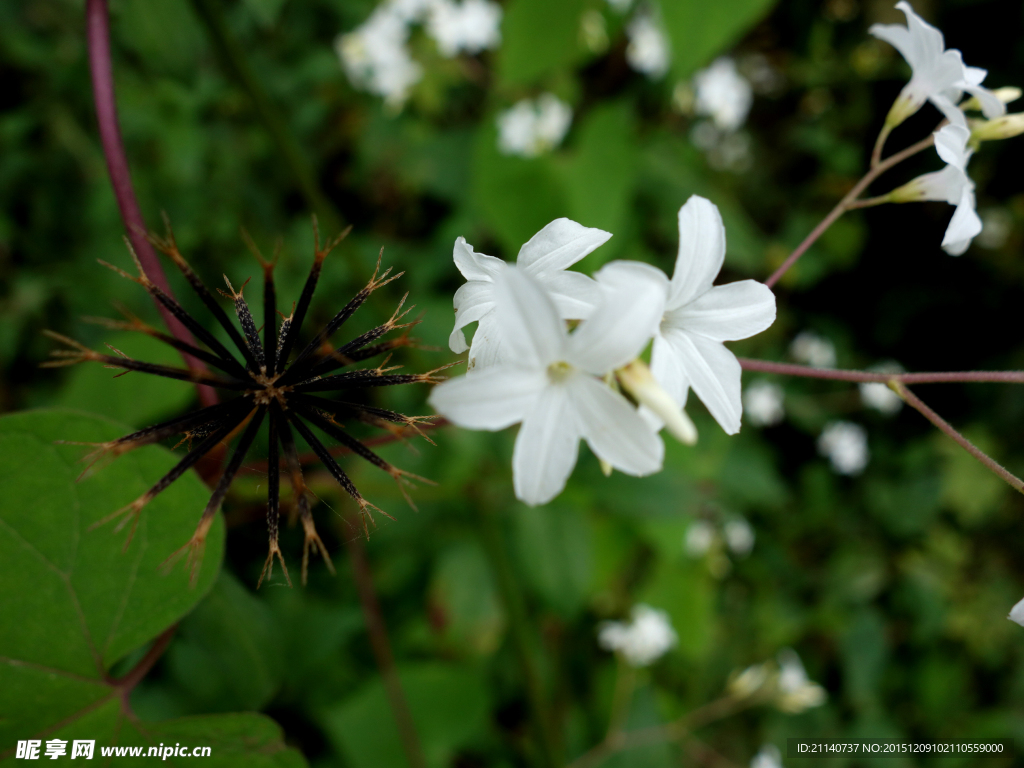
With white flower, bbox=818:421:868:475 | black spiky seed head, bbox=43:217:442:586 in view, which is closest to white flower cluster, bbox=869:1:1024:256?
black spiky seed head, bbox=43:217:442:586

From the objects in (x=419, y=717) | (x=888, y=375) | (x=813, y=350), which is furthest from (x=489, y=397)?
(x=813, y=350)

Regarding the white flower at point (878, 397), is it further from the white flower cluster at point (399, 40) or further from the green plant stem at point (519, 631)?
the white flower cluster at point (399, 40)

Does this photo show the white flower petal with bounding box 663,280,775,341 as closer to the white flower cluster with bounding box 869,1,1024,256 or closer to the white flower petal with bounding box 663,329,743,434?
the white flower petal with bounding box 663,329,743,434

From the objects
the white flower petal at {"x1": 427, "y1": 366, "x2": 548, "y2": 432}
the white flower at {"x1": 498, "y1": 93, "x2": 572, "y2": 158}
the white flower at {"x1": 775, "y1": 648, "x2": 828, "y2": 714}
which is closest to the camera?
the white flower petal at {"x1": 427, "y1": 366, "x2": 548, "y2": 432}

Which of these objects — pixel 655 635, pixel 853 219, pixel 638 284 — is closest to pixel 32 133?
pixel 638 284

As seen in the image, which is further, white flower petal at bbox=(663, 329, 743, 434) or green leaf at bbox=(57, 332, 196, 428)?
green leaf at bbox=(57, 332, 196, 428)

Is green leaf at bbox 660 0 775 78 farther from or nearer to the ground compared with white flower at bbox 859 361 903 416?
nearer to the ground

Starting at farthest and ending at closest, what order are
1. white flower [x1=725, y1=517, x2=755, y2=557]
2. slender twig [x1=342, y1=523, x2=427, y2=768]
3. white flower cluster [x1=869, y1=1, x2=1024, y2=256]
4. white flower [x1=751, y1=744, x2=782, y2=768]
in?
1. white flower [x1=725, y1=517, x2=755, y2=557]
2. white flower [x1=751, y1=744, x2=782, y2=768]
3. slender twig [x1=342, y1=523, x2=427, y2=768]
4. white flower cluster [x1=869, y1=1, x2=1024, y2=256]

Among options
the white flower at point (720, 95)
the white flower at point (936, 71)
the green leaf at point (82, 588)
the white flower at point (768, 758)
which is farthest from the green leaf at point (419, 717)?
the white flower at point (720, 95)
